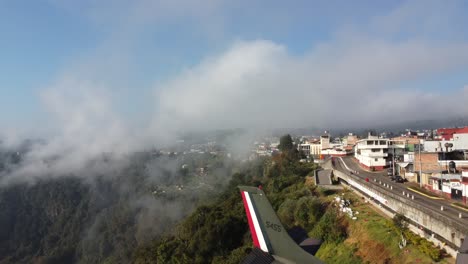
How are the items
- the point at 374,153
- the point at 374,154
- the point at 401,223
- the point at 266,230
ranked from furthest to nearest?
1. the point at 374,153
2. the point at 374,154
3. the point at 401,223
4. the point at 266,230

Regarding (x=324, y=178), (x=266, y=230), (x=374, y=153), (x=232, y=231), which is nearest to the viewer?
(x=266, y=230)

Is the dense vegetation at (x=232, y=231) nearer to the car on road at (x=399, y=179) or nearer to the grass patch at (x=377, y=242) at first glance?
the grass patch at (x=377, y=242)

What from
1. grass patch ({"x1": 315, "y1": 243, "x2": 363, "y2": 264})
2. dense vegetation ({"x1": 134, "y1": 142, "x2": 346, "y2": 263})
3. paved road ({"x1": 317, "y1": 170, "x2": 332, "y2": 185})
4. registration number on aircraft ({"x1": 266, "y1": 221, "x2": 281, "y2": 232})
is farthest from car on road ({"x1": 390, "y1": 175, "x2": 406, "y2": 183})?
registration number on aircraft ({"x1": 266, "y1": 221, "x2": 281, "y2": 232})

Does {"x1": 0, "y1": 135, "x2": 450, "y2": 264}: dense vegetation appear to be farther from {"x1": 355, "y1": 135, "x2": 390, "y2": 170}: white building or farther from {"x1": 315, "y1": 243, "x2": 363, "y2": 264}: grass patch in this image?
{"x1": 355, "y1": 135, "x2": 390, "y2": 170}: white building

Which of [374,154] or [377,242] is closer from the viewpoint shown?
[377,242]

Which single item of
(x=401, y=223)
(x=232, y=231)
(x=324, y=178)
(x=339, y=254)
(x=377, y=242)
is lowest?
(x=232, y=231)

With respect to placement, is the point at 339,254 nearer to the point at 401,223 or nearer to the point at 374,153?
the point at 401,223

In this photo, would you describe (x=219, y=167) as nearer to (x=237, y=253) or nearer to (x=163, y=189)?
(x=163, y=189)

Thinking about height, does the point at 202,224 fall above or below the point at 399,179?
below

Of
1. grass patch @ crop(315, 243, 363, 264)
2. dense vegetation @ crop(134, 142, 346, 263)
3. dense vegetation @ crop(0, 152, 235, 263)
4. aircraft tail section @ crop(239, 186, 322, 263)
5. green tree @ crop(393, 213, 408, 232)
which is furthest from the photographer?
dense vegetation @ crop(0, 152, 235, 263)

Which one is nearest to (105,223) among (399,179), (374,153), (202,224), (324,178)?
(202,224)
